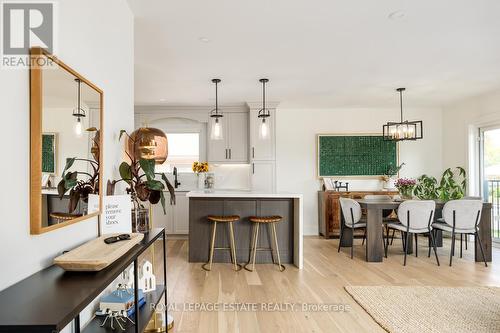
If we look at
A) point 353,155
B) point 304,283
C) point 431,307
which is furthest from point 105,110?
point 353,155

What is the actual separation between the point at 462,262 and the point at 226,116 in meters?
4.56

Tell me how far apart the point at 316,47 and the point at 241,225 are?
253cm

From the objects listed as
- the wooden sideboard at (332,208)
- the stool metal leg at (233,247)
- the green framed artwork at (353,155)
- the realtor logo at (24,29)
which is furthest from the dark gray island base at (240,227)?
the realtor logo at (24,29)

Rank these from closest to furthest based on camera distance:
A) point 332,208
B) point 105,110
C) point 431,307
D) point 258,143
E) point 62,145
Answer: point 62,145 → point 105,110 → point 431,307 → point 258,143 → point 332,208

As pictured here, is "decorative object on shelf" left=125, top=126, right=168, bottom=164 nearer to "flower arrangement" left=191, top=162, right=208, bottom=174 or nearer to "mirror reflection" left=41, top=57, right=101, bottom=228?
"mirror reflection" left=41, top=57, right=101, bottom=228

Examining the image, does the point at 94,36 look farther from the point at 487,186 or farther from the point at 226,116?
the point at 487,186

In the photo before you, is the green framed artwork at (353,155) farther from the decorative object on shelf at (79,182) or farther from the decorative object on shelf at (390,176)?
the decorative object on shelf at (79,182)

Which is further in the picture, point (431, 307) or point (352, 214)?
point (352, 214)

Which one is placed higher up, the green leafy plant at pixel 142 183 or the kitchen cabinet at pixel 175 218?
the green leafy plant at pixel 142 183

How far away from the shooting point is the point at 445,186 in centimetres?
613

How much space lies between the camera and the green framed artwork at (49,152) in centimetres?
134

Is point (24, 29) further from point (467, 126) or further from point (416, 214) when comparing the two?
point (467, 126)

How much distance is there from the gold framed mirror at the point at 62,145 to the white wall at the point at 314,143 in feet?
16.7

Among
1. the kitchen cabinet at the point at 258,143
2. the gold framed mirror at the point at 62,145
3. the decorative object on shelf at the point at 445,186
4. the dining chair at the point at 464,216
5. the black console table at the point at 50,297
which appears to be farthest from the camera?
the kitchen cabinet at the point at 258,143
